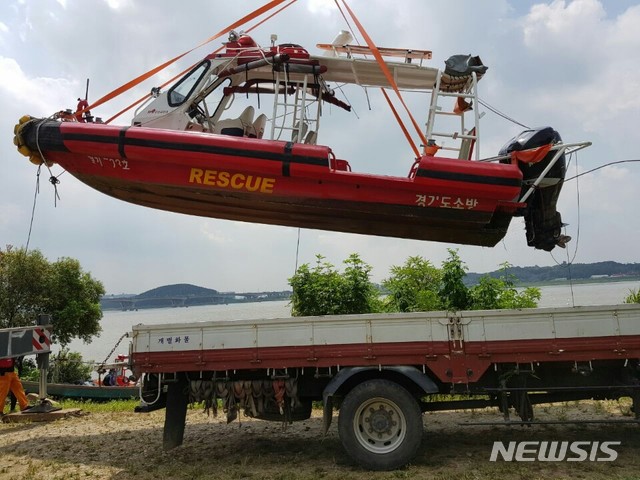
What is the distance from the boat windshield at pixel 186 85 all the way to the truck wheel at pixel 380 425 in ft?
13.4

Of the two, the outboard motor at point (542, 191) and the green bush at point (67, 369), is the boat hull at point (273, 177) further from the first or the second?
the green bush at point (67, 369)

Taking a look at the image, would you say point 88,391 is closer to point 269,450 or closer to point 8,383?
point 8,383

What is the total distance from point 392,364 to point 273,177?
2.35 meters

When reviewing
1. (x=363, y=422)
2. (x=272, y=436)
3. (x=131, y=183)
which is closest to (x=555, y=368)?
(x=363, y=422)

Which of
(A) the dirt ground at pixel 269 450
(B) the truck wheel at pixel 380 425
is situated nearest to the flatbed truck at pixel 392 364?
(B) the truck wheel at pixel 380 425

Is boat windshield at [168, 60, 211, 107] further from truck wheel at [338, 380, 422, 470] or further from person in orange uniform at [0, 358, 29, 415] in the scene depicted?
person in orange uniform at [0, 358, 29, 415]

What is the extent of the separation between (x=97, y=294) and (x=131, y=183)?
14211 mm

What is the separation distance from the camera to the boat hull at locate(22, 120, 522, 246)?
18.2 feet

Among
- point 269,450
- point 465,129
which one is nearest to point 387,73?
point 465,129

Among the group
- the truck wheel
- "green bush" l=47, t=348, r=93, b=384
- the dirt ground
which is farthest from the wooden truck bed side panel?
"green bush" l=47, t=348, r=93, b=384

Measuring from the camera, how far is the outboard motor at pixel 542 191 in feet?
19.3

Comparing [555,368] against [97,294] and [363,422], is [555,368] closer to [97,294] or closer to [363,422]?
[363,422]

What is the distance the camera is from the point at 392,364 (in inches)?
185

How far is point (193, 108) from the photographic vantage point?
6.45 m
